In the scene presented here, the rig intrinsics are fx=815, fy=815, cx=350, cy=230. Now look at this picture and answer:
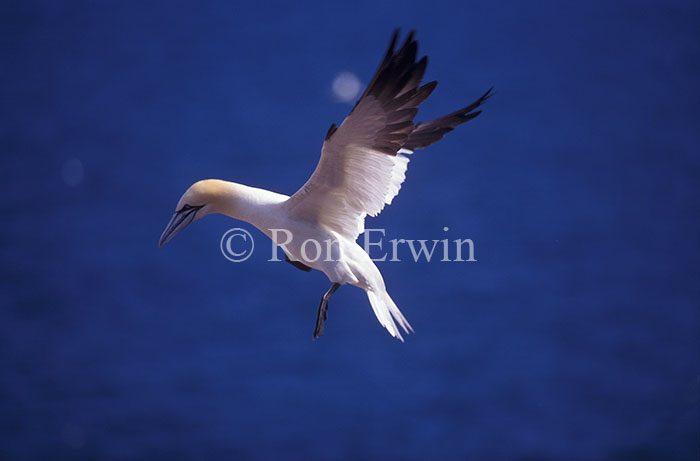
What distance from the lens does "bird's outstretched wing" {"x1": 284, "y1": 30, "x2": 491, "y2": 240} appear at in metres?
2.80

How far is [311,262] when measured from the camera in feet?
10.3

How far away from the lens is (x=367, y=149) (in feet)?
9.78

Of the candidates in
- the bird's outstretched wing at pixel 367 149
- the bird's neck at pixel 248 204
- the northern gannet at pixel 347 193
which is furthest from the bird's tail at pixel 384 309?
the bird's neck at pixel 248 204

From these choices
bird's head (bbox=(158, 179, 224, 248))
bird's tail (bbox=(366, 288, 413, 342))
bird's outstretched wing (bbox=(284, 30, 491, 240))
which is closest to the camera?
bird's outstretched wing (bbox=(284, 30, 491, 240))

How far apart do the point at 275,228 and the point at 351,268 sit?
33cm

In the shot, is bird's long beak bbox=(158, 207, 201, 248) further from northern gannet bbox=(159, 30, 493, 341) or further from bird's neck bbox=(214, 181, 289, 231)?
bird's neck bbox=(214, 181, 289, 231)

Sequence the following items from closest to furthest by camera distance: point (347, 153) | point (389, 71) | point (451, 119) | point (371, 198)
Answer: point (389, 71) → point (347, 153) → point (371, 198) → point (451, 119)

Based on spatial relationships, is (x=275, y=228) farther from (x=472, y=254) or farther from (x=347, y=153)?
(x=472, y=254)

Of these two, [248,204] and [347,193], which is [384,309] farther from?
[248,204]

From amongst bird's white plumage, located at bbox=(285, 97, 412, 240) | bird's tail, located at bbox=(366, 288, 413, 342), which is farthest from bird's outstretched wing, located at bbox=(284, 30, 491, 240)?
bird's tail, located at bbox=(366, 288, 413, 342)

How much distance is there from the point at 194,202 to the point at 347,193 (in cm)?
59

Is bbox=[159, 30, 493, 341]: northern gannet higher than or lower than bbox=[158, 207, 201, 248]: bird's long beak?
higher

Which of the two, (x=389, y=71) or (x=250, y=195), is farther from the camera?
(x=250, y=195)

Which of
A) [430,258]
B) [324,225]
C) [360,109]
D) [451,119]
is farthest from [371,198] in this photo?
[430,258]
